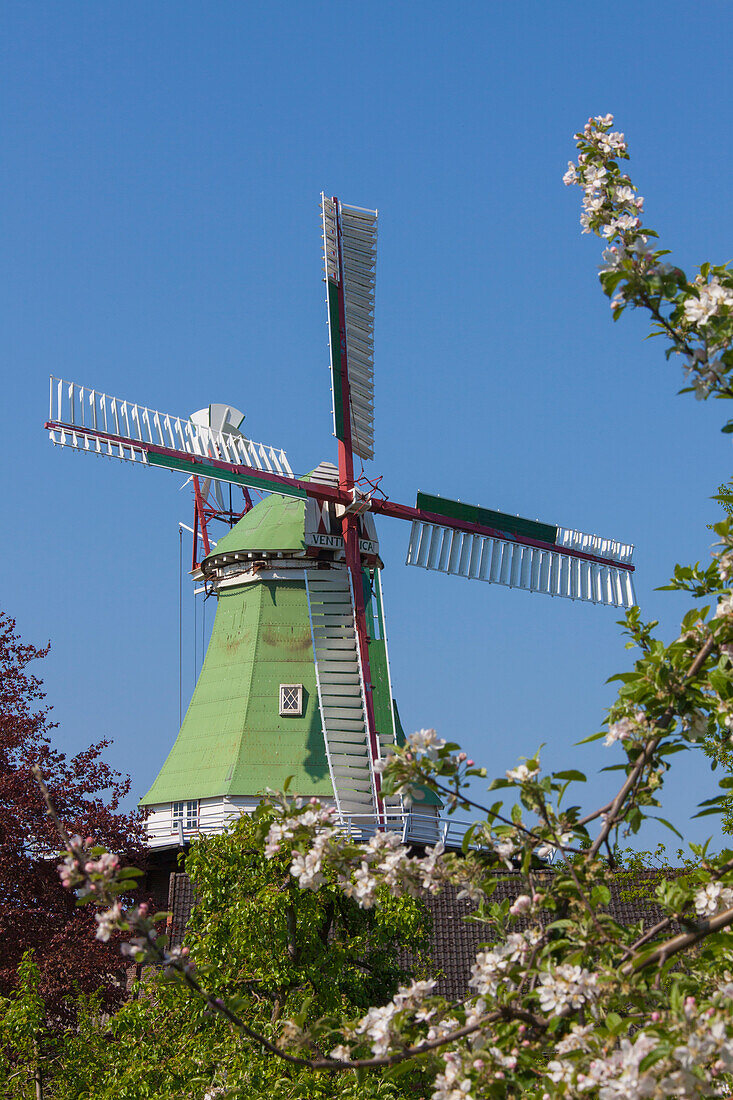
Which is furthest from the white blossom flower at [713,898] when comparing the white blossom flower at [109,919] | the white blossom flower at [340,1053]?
the white blossom flower at [109,919]

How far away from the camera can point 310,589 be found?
23.6 metres

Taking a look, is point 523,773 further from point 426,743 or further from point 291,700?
point 291,700

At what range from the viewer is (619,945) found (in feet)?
11.6

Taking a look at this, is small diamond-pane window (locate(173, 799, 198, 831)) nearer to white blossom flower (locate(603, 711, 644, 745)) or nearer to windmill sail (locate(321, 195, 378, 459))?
windmill sail (locate(321, 195, 378, 459))

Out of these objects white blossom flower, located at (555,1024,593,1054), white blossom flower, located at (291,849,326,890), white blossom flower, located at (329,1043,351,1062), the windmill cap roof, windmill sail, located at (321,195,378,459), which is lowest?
white blossom flower, located at (329,1043,351,1062)

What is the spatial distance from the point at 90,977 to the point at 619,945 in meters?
15.0

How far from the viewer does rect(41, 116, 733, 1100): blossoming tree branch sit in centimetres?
341

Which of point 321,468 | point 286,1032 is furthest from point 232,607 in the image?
point 286,1032

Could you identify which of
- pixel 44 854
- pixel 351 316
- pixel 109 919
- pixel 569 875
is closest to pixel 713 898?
pixel 569 875

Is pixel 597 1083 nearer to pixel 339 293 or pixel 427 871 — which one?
pixel 427 871

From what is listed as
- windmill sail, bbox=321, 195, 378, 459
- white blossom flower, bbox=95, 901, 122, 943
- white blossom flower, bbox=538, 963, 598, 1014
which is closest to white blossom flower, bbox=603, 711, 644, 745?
white blossom flower, bbox=538, 963, 598, 1014

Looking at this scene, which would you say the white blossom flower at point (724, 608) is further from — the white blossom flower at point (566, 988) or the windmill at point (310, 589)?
the windmill at point (310, 589)

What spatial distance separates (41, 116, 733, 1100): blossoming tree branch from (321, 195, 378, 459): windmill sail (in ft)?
67.7

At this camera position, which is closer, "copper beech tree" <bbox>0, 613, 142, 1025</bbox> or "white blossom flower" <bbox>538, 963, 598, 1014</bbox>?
"white blossom flower" <bbox>538, 963, 598, 1014</bbox>
